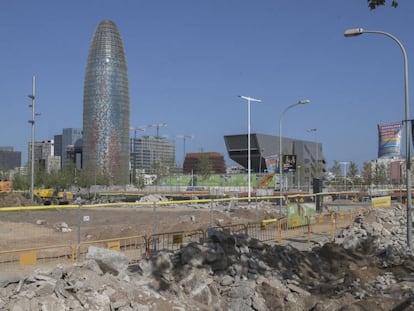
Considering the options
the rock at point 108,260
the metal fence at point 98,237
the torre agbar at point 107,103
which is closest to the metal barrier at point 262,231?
the metal fence at point 98,237

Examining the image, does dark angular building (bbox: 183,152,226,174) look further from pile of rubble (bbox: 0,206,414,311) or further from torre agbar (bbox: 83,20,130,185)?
pile of rubble (bbox: 0,206,414,311)

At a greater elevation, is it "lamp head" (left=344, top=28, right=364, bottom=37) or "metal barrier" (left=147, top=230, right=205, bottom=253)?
"lamp head" (left=344, top=28, right=364, bottom=37)

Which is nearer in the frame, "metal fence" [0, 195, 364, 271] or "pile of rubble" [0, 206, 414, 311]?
"pile of rubble" [0, 206, 414, 311]

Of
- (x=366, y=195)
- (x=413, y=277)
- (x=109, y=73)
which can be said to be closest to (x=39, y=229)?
(x=413, y=277)

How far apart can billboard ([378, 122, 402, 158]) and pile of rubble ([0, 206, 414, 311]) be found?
22.7 m

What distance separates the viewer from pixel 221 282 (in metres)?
11.2

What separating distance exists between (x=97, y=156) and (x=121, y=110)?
1978 cm

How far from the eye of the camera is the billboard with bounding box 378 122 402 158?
35938 mm

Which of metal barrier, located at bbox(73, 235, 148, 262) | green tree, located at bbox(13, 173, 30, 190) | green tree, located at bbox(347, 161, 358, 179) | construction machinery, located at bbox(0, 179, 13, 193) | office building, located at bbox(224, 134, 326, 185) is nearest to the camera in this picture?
metal barrier, located at bbox(73, 235, 148, 262)

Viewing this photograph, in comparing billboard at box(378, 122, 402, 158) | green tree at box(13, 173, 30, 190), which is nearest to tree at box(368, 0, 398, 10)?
billboard at box(378, 122, 402, 158)

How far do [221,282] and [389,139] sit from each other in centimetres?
2915

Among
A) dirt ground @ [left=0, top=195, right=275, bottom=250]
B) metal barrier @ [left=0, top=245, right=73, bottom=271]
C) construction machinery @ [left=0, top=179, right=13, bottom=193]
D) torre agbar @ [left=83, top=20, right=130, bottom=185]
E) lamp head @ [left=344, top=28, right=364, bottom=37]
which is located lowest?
dirt ground @ [left=0, top=195, right=275, bottom=250]

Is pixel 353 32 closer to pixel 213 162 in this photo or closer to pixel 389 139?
pixel 389 139

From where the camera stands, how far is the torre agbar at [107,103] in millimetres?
171750
